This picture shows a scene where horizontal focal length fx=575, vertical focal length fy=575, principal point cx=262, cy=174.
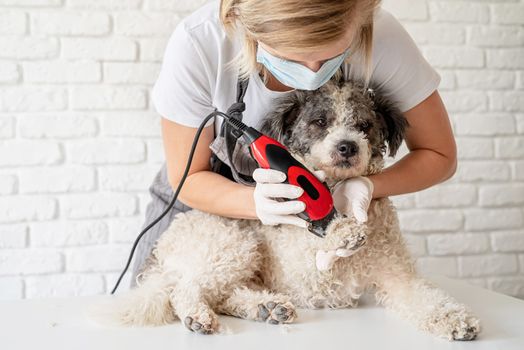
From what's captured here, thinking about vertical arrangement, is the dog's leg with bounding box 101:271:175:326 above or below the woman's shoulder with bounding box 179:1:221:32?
below

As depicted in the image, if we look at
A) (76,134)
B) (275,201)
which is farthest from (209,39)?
(76,134)

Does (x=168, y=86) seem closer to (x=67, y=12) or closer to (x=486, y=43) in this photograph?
(x=67, y=12)

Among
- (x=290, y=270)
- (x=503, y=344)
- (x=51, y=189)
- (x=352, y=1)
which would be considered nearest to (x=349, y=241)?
(x=290, y=270)

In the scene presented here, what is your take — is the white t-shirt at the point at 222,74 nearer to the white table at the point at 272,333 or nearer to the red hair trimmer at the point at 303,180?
the red hair trimmer at the point at 303,180

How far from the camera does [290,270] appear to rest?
45.8 inches

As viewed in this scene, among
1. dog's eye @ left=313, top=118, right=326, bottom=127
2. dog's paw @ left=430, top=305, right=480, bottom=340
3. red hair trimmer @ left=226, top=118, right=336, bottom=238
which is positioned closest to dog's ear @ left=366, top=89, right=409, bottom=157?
dog's eye @ left=313, top=118, right=326, bottom=127

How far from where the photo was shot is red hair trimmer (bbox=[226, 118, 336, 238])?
1.01 metres

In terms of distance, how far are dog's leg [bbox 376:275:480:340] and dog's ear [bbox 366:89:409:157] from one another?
0.96 feet

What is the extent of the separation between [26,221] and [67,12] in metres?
0.72

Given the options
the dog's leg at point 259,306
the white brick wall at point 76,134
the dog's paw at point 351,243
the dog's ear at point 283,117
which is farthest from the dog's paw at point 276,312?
the white brick wall at point 76,134

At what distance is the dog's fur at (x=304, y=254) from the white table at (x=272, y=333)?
0.04m

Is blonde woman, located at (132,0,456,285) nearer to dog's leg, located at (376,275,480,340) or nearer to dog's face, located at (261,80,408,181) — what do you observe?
dog's face, located at (261,80,408,181)

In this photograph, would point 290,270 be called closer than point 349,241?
No

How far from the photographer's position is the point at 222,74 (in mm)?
1248
